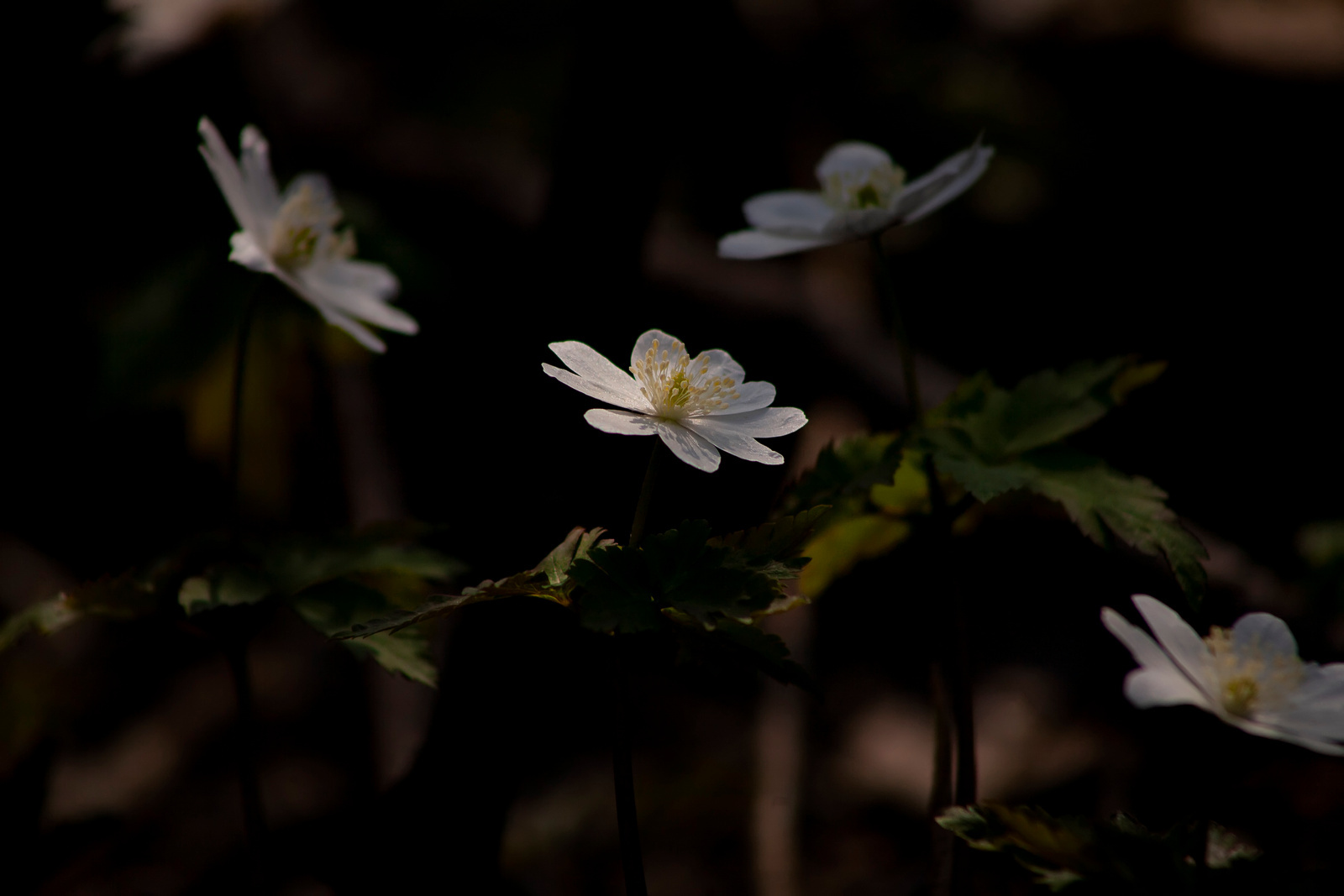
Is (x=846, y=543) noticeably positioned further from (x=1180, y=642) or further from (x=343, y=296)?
(x=343, y=296)

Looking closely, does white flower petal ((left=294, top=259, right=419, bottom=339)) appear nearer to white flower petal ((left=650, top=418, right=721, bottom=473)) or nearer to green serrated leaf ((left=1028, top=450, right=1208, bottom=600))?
white flower petal ((left=650, top=418, right=721, bottom=473))

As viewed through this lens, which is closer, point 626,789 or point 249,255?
point 626,789

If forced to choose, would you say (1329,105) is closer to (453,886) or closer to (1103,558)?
(1103,558)

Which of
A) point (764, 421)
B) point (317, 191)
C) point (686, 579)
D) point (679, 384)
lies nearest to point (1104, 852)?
point (686, 579)

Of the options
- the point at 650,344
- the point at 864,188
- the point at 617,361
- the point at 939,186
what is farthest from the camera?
the point at 617,361

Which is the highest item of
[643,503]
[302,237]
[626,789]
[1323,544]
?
[302,237]

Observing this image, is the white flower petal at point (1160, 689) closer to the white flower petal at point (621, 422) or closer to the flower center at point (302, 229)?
the white flower petal at point (621, 422)

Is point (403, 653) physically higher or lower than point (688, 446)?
lower

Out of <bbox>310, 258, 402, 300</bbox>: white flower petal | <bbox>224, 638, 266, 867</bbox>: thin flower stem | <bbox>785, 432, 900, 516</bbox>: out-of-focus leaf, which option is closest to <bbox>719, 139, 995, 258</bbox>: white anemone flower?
<bbox>785, 432, 900, 516</bbox>: out-of-focus leaf
